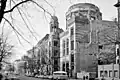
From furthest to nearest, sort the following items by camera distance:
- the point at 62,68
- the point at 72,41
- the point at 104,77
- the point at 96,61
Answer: the point at 62,68, the point at 72,41, the point at 96,61, the point at 104,77

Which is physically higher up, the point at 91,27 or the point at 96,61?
the point at 91,27

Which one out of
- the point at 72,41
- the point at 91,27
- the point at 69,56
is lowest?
the point at 69,56

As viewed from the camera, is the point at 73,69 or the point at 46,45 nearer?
the point at 73,69

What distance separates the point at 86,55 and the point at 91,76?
14180 millimetres

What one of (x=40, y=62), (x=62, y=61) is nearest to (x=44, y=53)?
(x=40, y=62)

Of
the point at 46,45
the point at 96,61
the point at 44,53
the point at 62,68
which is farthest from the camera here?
the point at 46,45

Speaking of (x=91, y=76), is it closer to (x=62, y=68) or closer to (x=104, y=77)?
(x=104, y=77)

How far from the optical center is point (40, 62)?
83000mm

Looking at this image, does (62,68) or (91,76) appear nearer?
(91,76)

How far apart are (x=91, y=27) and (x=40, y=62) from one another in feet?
92.5

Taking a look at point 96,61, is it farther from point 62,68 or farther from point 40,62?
point 40,62

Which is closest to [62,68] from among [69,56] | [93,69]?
Result: [69,56]

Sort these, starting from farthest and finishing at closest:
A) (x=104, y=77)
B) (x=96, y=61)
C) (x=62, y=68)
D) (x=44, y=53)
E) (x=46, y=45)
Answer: (x=46, y=45), (x=44, y=53), (x=62, y=68), (x=96, y=61), (x=104, y=77)

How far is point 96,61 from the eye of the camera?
61125 mm
